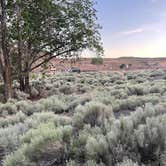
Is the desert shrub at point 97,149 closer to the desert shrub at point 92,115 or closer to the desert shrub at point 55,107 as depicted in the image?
the desert shrub at point 92,115

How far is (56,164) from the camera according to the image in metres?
5.48

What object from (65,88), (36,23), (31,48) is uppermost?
(36,23)

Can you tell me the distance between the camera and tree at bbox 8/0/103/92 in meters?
19.3

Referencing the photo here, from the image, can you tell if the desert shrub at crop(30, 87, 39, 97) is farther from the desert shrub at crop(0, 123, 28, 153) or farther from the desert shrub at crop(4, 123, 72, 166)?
the desert shrub at crop(4, 123, 72, 166)

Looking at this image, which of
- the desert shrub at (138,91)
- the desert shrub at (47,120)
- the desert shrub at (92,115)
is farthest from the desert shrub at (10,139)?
the desert shrub at (138,91)

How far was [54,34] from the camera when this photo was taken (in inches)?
806

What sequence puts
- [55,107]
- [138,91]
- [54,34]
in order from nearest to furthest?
[55,107] < [138,91] < [54,34]

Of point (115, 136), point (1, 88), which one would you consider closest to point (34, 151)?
point (115, 136)

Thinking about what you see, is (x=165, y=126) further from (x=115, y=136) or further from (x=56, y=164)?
(x=56, y=164)

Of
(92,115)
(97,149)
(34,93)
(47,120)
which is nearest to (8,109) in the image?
(47,120)

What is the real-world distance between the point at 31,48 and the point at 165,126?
52.9ft

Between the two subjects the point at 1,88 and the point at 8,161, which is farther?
the point at 1,88

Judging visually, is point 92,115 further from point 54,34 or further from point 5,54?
point 54,34

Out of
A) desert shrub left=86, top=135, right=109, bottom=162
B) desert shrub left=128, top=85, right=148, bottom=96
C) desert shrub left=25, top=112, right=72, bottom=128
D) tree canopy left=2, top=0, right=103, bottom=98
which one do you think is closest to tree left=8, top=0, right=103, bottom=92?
tree canopy left=2, top=0, right=103, bottom=98
